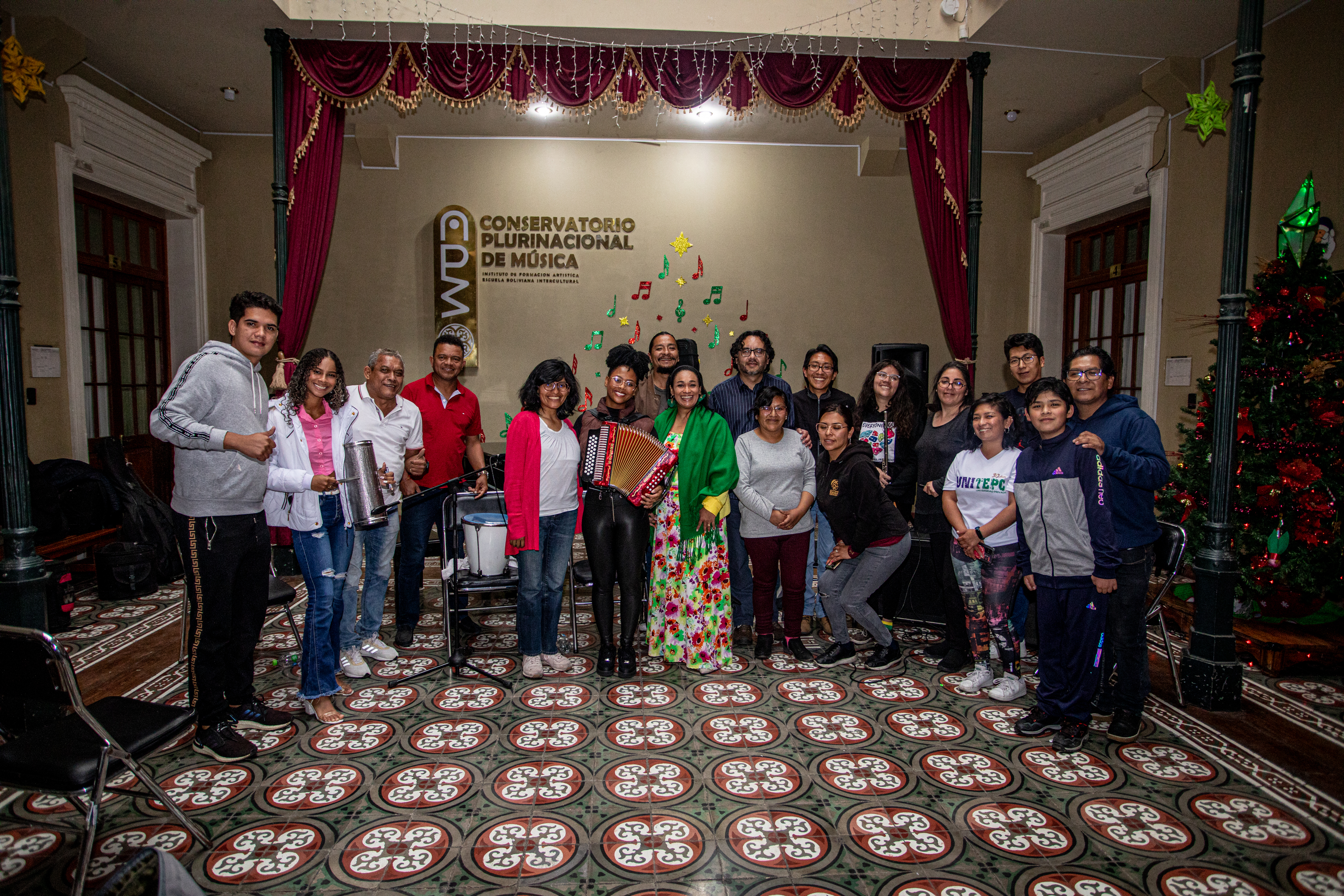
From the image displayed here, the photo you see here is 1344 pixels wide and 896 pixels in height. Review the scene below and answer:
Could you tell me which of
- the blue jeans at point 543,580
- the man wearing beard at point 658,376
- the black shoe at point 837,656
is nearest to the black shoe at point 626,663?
the blue jeans at point 543,580

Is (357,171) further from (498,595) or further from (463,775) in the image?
(463,775)

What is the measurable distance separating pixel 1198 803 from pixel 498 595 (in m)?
3.76

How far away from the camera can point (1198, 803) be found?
2.47 metres

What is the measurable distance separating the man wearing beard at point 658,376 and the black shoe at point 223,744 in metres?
2.40

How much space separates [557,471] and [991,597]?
6.92ft

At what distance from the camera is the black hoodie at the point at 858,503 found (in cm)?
350

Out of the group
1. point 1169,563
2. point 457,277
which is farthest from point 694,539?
point 457,277

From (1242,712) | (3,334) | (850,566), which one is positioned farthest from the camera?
(850,566)

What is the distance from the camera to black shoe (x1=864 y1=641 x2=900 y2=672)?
3.64m

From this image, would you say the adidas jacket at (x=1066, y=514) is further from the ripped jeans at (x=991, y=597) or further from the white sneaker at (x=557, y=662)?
the white sneaker at (x=557, y=662)

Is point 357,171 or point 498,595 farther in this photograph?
point 357,171

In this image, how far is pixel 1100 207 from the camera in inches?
259

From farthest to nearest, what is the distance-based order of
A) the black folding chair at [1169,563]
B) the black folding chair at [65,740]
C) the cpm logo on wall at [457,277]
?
the cpm logo on wall at [457,277]
the black folding chair at [1169,563]
the black folding chair at [65,740]

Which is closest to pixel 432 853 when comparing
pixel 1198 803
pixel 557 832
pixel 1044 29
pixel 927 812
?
pixel 557 832
